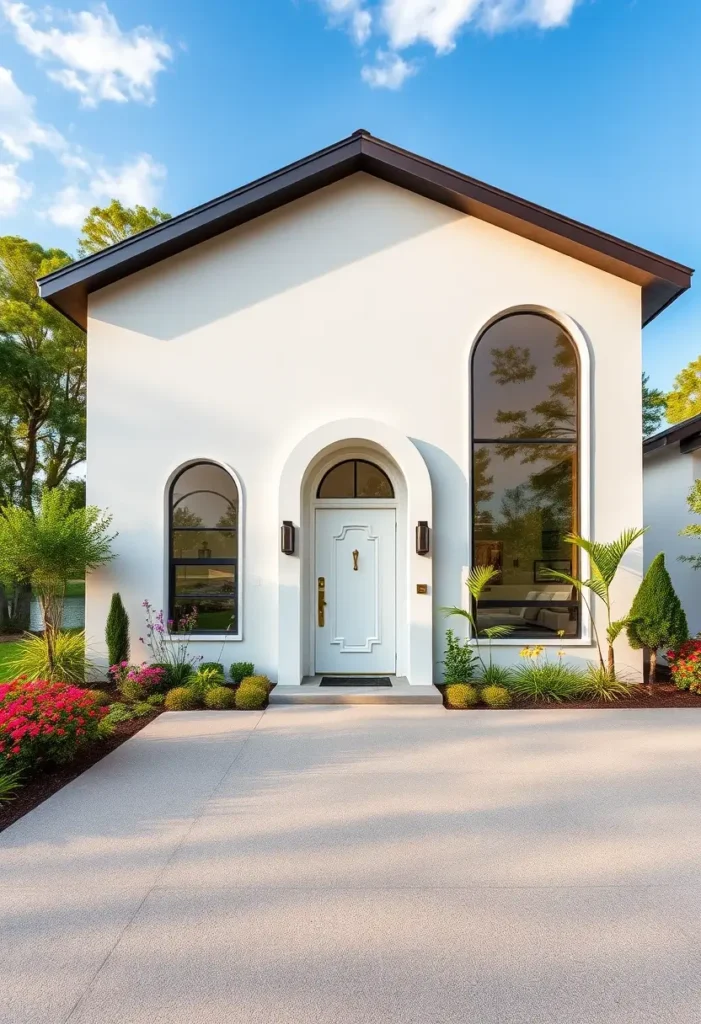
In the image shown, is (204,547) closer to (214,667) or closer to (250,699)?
(214,667)

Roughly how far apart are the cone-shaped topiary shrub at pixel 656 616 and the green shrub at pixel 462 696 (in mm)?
2353

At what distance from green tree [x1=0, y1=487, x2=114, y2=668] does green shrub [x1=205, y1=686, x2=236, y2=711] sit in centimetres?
236

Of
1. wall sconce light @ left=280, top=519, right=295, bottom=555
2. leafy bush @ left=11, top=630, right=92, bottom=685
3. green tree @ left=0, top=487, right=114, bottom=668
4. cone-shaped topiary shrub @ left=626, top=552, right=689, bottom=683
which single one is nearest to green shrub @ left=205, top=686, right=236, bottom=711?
wall sconce light @ left=280, top=519, right=295, bottom=555

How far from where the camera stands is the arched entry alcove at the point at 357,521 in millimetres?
7098

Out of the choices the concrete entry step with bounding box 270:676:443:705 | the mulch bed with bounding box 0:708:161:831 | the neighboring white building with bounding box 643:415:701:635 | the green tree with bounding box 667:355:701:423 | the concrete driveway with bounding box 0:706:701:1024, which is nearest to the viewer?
the concrete driveway with bounding box 0:706:701:1024

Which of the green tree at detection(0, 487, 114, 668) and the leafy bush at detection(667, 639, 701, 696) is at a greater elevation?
the green tree at detection(0, 487, 114, 668)

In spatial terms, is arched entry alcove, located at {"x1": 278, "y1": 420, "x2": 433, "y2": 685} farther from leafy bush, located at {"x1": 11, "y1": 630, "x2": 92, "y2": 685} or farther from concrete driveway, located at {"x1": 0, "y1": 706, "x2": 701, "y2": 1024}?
leafy bush, located at {"x1": 11, "y1": 630, "x2": 92, "y2": 685}

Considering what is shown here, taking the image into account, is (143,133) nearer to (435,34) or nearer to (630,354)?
(435,34)

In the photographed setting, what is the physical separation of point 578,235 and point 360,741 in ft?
22.7

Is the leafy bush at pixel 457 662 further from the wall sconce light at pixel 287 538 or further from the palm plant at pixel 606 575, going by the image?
the wall sconce light at pixel 287 538

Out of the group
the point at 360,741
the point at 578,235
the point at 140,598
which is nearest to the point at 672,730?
the point at 360,741

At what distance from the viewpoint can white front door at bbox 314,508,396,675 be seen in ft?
25.0

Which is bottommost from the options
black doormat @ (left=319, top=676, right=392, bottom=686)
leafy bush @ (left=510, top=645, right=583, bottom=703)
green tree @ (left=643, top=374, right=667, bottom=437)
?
black doormat @ (left=319, top=676, right=392, bottom=686)

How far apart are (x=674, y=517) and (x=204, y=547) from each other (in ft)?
25.7
